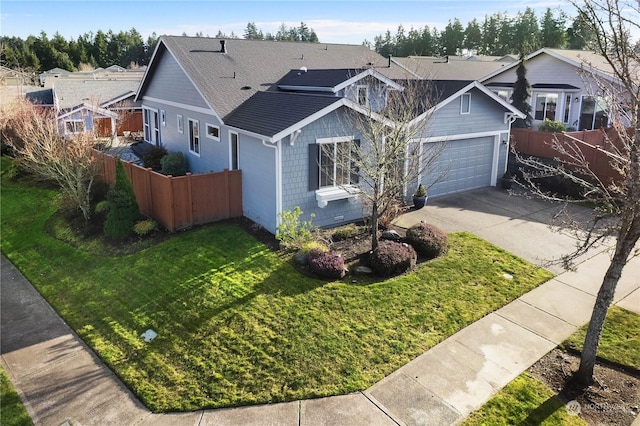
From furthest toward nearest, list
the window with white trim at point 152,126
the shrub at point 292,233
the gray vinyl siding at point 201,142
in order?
the window with white trim at point 152,126
the gray vinyl siding at point 201,142
the shrub at point 292,233

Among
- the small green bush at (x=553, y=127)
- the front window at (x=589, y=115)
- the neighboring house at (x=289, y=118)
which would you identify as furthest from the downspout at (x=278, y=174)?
the front window at (x=589, y=115)

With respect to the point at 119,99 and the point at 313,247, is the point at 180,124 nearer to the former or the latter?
the point at 313,247

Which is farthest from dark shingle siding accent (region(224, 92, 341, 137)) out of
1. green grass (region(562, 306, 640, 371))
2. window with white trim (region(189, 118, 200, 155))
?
green grass (region(562, 306, 640, 371))

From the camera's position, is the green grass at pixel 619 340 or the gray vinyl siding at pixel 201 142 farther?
the gray vinyl siding at pixel 201 142

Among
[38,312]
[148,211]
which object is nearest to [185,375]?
[38,312]

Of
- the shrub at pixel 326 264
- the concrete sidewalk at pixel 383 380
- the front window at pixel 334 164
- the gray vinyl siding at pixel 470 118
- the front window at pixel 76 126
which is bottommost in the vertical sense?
the concrete sidewalk at pixel 383 380

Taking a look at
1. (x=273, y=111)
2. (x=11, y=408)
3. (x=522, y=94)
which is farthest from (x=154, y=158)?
(x=522, y=94)

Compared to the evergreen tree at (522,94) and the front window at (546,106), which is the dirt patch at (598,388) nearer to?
the evergreen tree at (522,94)
